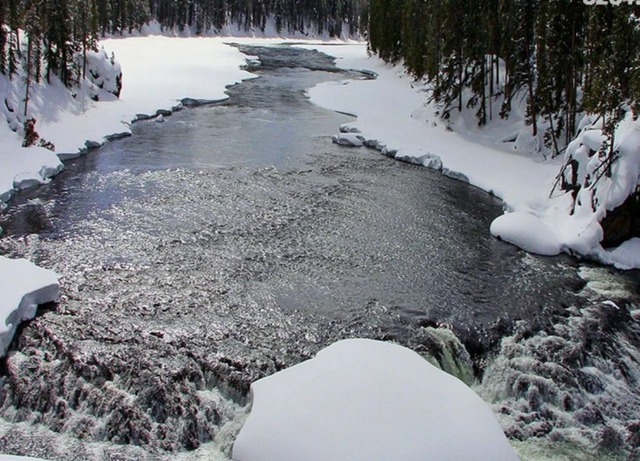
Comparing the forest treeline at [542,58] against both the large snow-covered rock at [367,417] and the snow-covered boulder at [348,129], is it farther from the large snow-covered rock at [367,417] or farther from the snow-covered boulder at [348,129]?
the large snow-covered rock at [367,417]

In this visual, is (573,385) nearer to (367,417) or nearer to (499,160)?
(367,417)

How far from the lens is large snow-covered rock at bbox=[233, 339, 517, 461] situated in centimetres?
698

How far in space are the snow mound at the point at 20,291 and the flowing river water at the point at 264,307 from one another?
0.28m

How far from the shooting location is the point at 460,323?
11672 millimetres

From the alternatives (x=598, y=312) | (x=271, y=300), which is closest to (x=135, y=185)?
(x=271, y=300)

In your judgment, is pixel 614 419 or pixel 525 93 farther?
pixel 525 93

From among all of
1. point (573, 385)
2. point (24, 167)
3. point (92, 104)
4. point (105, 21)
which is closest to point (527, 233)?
point (573, 385)

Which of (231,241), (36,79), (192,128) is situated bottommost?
(231,241)

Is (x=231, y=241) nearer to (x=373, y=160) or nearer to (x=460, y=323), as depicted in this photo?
(x=460, y=323)

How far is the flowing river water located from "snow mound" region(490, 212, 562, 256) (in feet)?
1.31

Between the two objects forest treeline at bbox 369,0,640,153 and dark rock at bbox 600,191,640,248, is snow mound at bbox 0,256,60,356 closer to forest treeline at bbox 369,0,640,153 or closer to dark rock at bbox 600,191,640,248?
dark rock at bbox 600,191,640,248

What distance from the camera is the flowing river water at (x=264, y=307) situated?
8758 mm

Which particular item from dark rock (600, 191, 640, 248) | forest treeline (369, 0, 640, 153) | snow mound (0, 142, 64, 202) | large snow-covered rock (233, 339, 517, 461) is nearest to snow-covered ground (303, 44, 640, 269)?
dark rock (600, 191, 640, 248)

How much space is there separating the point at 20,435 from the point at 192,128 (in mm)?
21888
